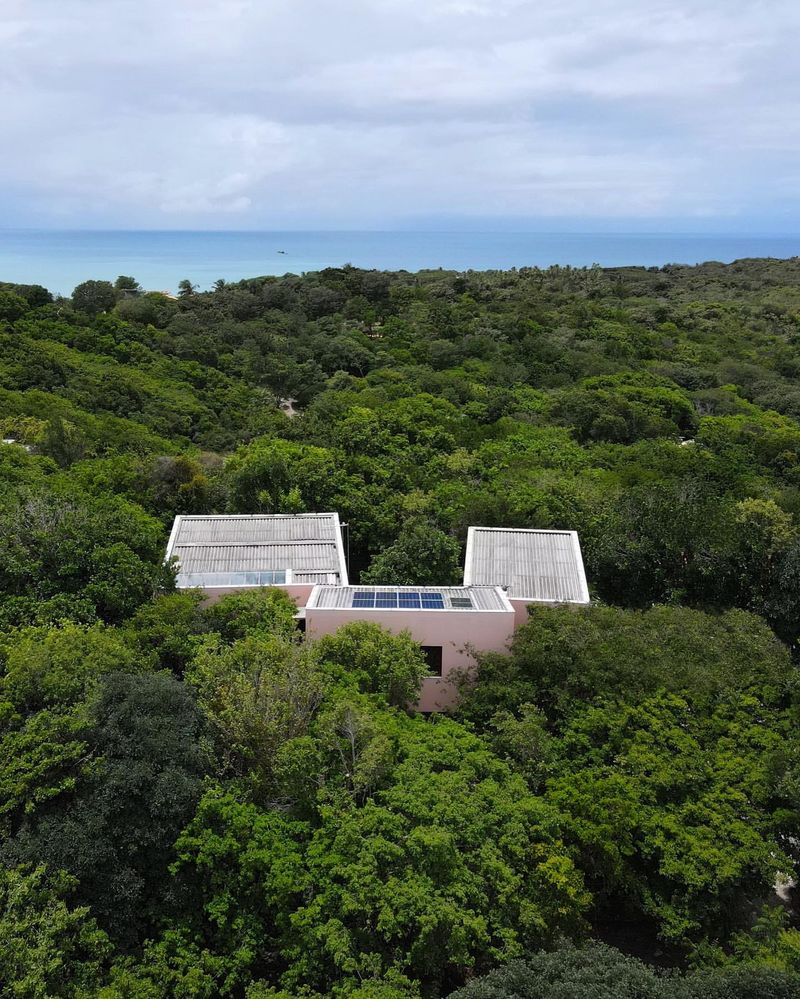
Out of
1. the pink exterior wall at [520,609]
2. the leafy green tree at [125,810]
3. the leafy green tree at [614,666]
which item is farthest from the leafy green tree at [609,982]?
the pink exterior wall at [520,609]

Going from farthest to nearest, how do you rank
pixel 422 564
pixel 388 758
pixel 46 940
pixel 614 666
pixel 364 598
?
pixel 422 564, pixel 364 598, pixel 614 666, pixel 388 758, pixel 46 940

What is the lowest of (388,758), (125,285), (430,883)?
(430,883)

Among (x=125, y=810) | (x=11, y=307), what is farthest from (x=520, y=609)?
(x=11, y=307)

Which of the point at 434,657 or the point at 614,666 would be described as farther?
the point at 434,657

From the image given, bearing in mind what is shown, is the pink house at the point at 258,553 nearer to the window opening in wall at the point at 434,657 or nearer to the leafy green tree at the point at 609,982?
the window opening in wall at the point at 434,657

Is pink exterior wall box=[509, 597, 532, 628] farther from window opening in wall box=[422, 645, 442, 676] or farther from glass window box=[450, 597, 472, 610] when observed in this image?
window opening in wall box=[422, 645, 442, 676]

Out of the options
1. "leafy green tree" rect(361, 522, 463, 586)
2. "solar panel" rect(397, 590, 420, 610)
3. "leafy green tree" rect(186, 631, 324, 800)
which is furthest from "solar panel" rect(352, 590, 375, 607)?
"leafy green tree" rect(186, 631, 324, 800)

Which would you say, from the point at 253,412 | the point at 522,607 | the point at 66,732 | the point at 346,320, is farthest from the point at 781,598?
the point at 346,320

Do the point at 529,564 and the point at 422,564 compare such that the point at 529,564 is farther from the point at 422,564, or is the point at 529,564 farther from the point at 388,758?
the point at 388,758
